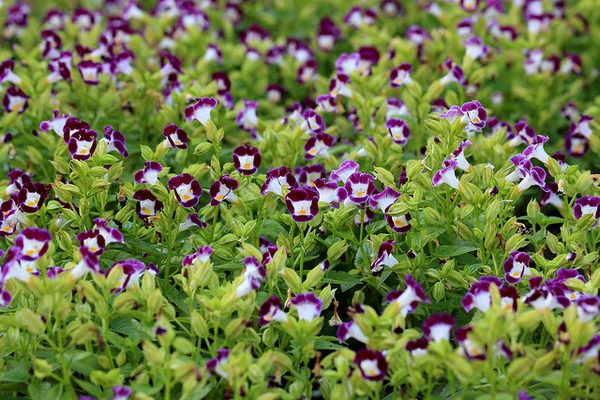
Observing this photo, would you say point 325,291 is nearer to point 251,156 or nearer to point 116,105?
point 251,156

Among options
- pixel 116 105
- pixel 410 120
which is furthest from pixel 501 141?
pixel 116 105

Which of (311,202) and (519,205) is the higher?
(311,202)

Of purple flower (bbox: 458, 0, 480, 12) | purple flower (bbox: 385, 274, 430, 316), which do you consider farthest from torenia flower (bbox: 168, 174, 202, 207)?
purple flower (bbox: 458, 0, 480, 12)

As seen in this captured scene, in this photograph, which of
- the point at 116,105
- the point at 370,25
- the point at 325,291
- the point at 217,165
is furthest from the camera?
the point at 370,25

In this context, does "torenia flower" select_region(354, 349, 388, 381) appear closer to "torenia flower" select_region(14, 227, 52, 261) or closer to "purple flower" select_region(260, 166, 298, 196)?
"purple flower" select_region(260, 166, 298, 196)

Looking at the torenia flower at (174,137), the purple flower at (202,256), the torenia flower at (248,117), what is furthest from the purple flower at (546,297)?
the torenia flower at (248,117)

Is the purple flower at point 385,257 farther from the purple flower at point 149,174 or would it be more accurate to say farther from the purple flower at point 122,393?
the purple flower at point 122,393
